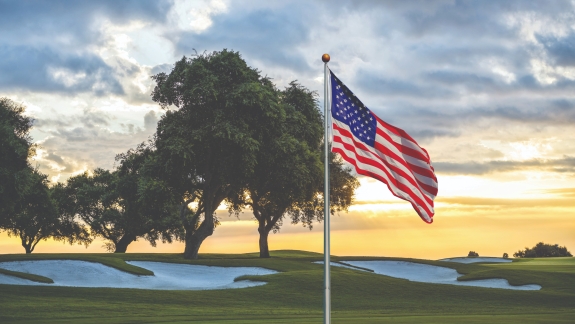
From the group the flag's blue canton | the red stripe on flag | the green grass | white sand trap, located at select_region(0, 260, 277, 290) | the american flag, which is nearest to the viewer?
the red stripe on flag

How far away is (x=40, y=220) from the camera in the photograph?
6450cm

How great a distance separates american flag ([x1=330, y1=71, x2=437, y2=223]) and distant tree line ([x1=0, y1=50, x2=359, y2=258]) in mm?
29848

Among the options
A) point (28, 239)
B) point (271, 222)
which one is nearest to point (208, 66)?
point (271, 222)

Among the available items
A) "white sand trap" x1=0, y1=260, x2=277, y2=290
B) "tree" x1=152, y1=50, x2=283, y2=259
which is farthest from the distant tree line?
"white sand trap" x1=0, y1=260, x2=277, y2=290

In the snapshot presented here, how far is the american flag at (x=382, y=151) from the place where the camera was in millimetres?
12406

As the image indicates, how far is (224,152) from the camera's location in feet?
147

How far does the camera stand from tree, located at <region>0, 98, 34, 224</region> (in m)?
47.3

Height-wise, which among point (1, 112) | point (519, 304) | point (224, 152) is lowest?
point (519, 304)

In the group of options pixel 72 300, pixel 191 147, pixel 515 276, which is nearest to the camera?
pixel 72 300

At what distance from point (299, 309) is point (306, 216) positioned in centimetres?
3240

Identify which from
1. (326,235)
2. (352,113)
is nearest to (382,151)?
(352,113)

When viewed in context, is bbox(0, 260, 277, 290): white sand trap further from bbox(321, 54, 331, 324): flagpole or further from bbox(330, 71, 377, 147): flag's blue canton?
bbox(330, 71, 377, 147): flag's blue canton

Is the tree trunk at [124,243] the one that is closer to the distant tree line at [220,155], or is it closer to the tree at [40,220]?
the tree at [40,220]

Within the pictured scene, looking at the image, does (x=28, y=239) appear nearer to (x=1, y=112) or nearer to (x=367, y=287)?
(x=1, y=112)
